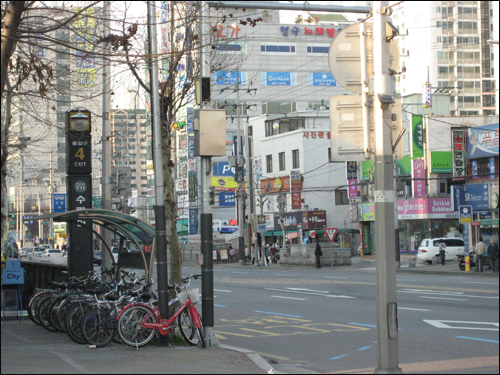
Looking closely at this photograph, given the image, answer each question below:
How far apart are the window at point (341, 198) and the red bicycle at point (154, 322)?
1967 inches

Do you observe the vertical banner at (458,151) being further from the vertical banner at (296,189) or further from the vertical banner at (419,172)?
the vertical banner at (296,189)

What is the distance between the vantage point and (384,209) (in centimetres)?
816

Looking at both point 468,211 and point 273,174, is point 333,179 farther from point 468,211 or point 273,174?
point 468,211

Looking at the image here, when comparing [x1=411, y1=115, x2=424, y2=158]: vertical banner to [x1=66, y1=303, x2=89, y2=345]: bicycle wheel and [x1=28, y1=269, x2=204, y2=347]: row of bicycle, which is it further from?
[x1=66, y1=303, x2=89, y2=345]: bicycle wheel

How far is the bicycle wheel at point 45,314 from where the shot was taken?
13453mm

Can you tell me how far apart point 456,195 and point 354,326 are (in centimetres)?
3125

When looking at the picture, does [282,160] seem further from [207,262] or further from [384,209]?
[384,209]

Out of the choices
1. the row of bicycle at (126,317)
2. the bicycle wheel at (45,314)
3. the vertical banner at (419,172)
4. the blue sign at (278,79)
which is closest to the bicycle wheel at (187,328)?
the row of bicycle at (126,317)

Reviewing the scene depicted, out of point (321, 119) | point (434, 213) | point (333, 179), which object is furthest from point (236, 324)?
point (321, 119)

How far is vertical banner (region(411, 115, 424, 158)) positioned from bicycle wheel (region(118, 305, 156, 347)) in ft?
124

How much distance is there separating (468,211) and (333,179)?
92.8ft

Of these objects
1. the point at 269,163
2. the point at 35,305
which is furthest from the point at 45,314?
the point at 269,163

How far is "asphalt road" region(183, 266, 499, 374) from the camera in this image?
33.7 feet

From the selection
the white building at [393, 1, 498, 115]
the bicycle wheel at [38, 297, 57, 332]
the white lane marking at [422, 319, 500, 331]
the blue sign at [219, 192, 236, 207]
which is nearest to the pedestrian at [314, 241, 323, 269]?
the white lane marking at [422, 319, 500, 331]
